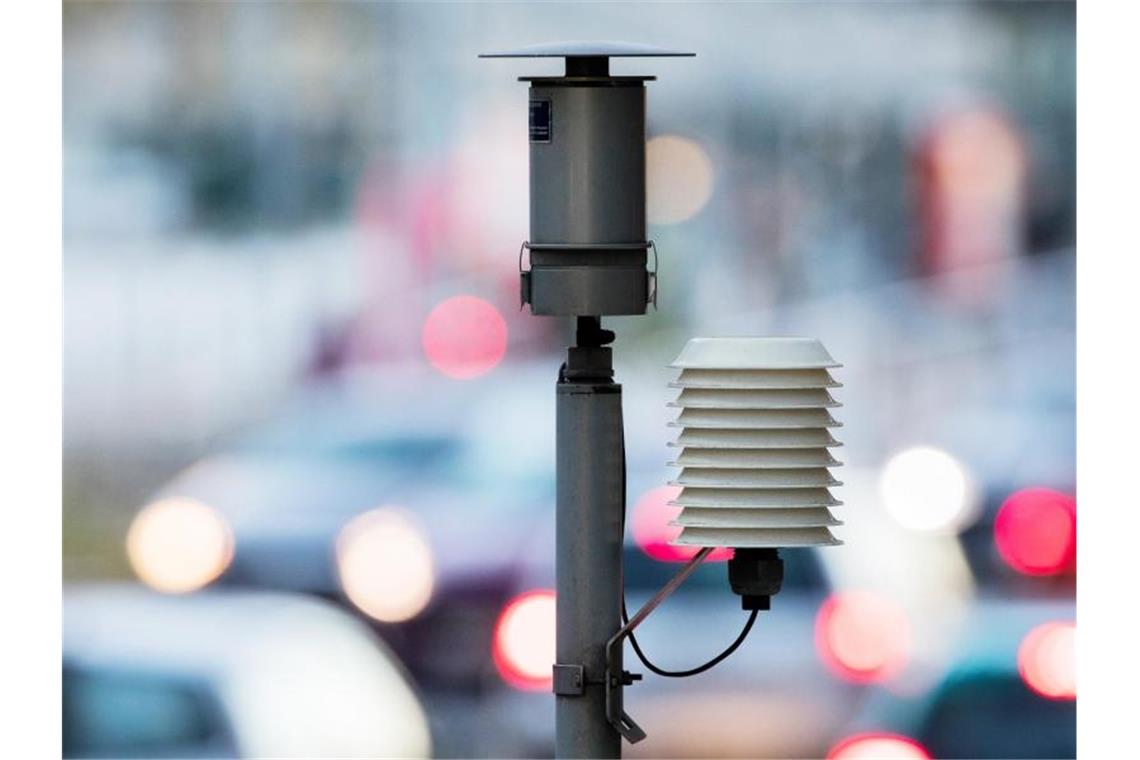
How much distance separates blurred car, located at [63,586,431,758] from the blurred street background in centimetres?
1

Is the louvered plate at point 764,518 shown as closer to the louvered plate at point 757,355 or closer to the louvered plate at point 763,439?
the louvered plate at point 763,439

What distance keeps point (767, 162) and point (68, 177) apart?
90.1 inches

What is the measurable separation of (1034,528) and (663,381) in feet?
4.23

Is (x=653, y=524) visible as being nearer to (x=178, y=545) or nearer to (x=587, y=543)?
(x=178, y=545)

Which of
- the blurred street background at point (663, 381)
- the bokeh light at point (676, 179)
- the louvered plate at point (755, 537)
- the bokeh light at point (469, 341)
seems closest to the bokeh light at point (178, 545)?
the blurred street background at point (663, 381)

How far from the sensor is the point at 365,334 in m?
5.93

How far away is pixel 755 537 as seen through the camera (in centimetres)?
316

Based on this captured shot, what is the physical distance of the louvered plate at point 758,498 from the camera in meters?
3.15

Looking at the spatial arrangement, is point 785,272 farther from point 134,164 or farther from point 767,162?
point 134,164

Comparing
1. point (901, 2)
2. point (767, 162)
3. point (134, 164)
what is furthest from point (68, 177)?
point (901, 2)

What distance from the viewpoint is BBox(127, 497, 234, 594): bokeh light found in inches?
235

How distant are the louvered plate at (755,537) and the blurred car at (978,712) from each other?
2897 mm

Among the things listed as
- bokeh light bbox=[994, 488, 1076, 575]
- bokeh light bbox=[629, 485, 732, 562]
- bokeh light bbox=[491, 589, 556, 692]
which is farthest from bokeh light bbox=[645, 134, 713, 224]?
bokeh light bbox=[994, 488, 1076, 575]

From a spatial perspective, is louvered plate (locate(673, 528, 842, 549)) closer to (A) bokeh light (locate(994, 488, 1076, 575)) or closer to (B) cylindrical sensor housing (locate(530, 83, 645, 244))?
(B) cylindrical sensor housing (locate(530, 83, 645, 244))
